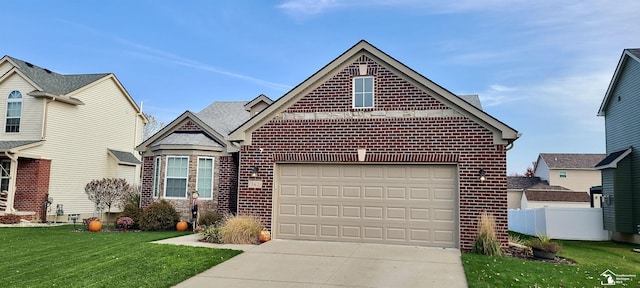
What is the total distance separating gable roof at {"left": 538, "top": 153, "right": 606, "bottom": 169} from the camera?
41.0m

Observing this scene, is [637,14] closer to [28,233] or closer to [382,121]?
[382,121]

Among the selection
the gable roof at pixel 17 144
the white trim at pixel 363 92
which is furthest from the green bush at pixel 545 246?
the gable roof at pixel 17 144

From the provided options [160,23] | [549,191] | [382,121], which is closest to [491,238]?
[382,121]

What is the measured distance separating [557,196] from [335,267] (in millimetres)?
35672

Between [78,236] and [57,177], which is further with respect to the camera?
[57,177]

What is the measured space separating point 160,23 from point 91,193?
8.21 meters

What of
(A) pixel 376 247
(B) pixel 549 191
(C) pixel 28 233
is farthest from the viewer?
(B) pixel 549 191

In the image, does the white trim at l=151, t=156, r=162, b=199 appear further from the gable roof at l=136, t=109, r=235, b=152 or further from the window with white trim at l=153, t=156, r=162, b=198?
the gable roof at l=136, t=109, r=235, b=152

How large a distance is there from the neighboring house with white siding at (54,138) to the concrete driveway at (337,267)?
47.4 ft

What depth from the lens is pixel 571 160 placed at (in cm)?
4212

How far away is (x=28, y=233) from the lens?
14.2 m

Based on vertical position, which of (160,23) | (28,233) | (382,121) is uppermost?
(160,23)

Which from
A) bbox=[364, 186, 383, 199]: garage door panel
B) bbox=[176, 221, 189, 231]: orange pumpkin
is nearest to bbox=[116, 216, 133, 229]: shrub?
bbox=[176, 221, 189, 231]: orange pumpkin

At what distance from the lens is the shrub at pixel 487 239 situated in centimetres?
1016
